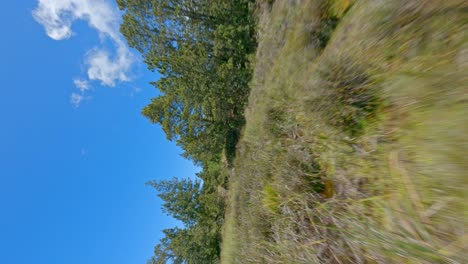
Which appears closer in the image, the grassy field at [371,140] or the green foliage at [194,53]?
the grassy field at [371,140]

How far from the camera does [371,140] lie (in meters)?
1.42

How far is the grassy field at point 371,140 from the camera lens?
96cm

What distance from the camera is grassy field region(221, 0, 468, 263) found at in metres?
0.96

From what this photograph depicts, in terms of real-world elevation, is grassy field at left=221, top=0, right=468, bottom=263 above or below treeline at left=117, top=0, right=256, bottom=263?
below

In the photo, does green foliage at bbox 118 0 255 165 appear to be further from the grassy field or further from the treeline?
the grassy field

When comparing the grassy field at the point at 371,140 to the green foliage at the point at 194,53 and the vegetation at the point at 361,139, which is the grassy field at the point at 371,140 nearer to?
the vegetation at the point at 361,139

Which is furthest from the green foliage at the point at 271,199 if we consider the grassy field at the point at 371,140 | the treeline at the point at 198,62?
the treeline at the point at 198,62

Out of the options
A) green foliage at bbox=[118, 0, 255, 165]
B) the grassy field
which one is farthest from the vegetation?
green foliage at bbox=[118, 0, 255, 165]

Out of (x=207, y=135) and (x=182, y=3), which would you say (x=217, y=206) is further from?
(x=182, y=3)

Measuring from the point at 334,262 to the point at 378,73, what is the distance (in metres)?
1.22

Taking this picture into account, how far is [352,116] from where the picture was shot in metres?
Result: 1.58

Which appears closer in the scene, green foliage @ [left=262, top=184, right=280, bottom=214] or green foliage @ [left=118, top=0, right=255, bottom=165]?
green foliage @ [left=262, top=184, right=280, bottom=214]

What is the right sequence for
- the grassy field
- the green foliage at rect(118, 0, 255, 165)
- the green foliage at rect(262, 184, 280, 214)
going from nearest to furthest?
the grassy field → the green foliage at rect(262, 184, 280, 214) → the green foliage at rect(118, 0, 255, 165)

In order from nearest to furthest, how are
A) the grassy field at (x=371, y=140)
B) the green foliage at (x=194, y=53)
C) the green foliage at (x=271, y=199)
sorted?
the grassy field at (x=371, y=140)
the green foliage at (x=271, y=199)
the green foliage at (x=194, y=53)
